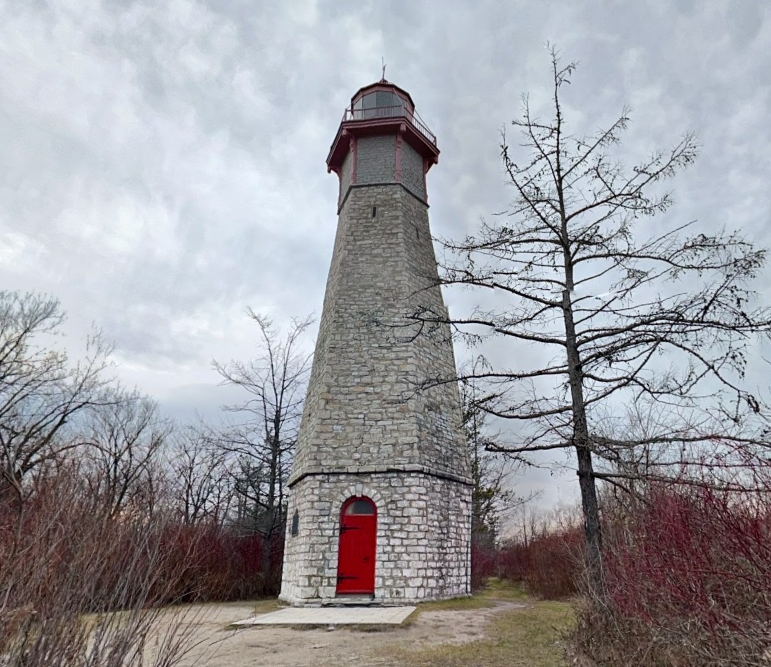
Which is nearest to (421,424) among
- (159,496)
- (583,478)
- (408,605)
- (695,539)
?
(408,605)

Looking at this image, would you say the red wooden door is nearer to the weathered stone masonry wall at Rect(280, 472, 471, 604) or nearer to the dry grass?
the weathered stone masonry wall at Rect(280, 472, 471, 604)

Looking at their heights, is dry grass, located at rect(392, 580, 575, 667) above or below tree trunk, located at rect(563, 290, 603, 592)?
below

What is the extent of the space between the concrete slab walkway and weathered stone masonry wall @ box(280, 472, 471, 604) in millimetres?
1021

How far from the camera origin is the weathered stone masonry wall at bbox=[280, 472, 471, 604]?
41.2 ft

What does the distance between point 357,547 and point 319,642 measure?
4954mm

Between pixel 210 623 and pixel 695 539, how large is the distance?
351 inches

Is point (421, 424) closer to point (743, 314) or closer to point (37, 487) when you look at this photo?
point (743, 314)

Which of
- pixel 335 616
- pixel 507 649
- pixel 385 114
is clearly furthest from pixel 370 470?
pixel 385 114

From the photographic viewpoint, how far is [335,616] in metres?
10.2

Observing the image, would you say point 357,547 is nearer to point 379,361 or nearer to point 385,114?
point 379,361

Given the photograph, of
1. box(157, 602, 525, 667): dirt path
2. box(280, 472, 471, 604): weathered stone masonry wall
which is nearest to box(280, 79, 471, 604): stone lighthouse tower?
box(280, 472, 471, 604): weathered stone masonry wall

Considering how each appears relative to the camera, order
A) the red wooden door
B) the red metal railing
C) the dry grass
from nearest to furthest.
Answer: the dry grass → the red wooden door → the red metal railing

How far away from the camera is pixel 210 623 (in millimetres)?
10086

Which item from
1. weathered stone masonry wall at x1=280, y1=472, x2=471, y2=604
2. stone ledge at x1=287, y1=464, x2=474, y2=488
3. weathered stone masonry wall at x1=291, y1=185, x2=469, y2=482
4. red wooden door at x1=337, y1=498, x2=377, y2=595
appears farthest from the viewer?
weathered stone masonry wall at x1=291, y1=185, x2=469, y2=482
